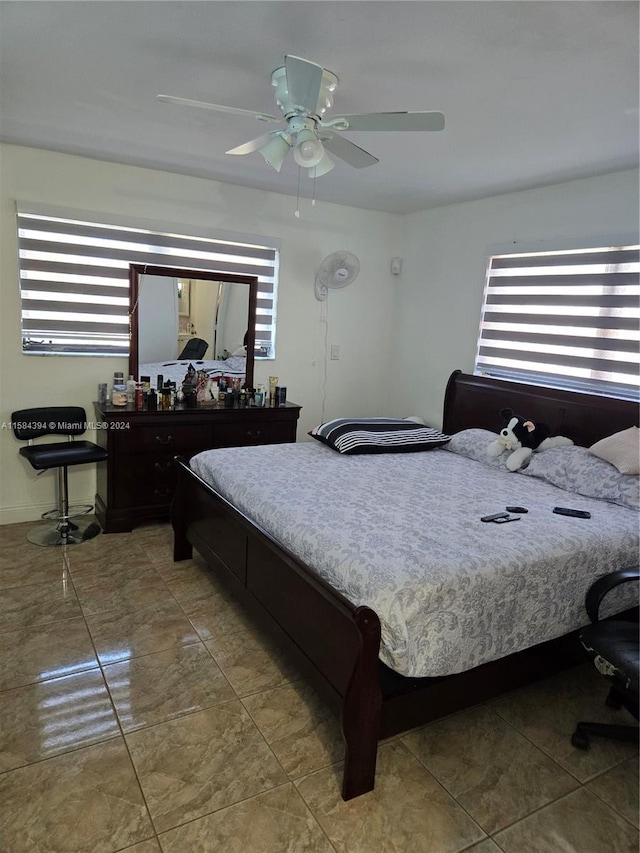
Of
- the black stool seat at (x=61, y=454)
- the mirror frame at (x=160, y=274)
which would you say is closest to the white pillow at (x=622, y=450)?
the mirror frame at (x=160, y=274)

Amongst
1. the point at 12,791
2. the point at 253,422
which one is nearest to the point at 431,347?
the point at 253,422

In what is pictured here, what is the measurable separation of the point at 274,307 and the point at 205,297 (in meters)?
0.61

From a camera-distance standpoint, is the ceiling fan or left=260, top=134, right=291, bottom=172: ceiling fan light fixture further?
left=260, top=134, right=291, bottom=172: ceiling fan light fixture

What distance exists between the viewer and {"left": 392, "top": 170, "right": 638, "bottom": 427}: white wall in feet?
10.5

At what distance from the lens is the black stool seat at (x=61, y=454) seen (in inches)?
124

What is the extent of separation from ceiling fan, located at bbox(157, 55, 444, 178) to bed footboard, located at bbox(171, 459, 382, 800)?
1594 millimetres

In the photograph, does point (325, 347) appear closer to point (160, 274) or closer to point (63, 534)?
point (160, 274)

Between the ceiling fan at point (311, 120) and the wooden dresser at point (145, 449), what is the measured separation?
1.82 m

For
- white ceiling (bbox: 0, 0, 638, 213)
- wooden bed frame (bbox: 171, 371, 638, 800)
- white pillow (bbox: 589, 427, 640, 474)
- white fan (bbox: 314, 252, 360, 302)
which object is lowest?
wooden bed frame (bbox: 171, 371, 638, 800)

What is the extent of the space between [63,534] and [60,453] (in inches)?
21.4

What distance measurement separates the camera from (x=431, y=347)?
4.46 meters

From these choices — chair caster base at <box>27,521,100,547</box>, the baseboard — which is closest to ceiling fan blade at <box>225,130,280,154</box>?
chair caster base at <box>27,521,100,547</box>

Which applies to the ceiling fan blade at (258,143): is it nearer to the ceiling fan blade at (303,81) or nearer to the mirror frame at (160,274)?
the ceiling fan blade at (303,81)

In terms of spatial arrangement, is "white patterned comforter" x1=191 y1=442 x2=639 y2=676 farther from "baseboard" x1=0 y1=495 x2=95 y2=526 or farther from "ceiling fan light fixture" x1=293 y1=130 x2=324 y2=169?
"baseboard" x1=0 y1=495 x2=95 y2=526
